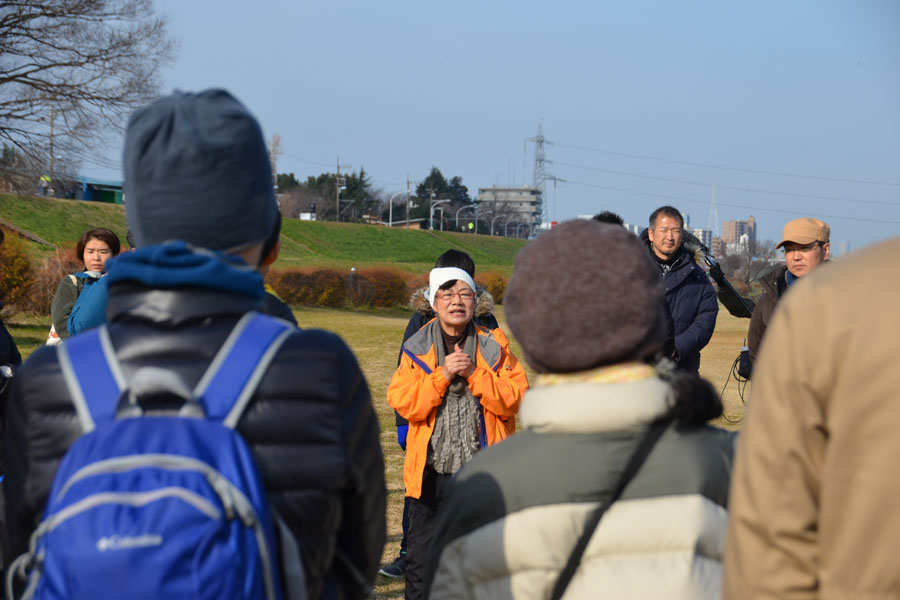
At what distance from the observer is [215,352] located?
1.73 metres

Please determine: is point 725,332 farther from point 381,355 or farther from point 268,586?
point 268,586

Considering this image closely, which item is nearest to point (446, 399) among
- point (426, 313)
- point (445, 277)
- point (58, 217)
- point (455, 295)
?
point (455, 295)

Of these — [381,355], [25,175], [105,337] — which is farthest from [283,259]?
[105,337]

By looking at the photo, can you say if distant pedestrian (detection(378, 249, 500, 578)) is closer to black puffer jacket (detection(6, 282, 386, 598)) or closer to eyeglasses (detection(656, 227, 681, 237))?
eyeglasses (detection(656, 227, 681, 237))

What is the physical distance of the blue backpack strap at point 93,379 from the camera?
1.70m

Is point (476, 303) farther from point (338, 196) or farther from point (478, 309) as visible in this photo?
point (338, 196)

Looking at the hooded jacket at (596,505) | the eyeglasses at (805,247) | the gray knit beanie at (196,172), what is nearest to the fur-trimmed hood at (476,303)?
the eyeglasses at (805,247)

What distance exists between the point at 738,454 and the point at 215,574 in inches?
35.7

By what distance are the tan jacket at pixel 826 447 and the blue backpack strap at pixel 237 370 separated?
88 cm

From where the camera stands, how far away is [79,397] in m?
1.72

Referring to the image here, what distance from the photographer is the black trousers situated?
190 inches

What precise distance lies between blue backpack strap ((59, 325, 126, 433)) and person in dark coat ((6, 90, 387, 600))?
17 mm

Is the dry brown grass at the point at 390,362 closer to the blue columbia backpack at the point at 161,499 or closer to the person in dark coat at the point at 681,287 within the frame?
the person in dark coat at the point at 681,287

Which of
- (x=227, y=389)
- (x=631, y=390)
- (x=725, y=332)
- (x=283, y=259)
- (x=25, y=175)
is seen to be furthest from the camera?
(x=283, y=259)
